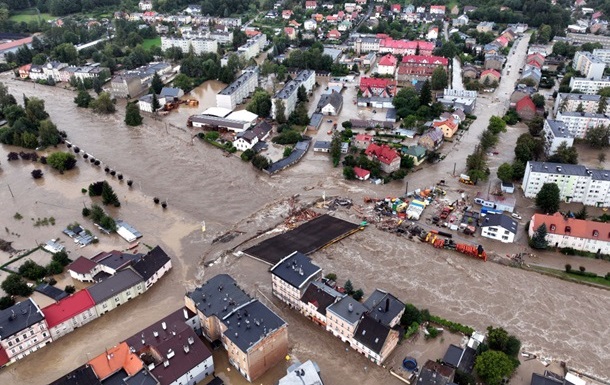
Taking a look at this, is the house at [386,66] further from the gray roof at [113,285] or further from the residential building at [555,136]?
the gray roof at [113,285]

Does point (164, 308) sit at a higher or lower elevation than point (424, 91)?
lower

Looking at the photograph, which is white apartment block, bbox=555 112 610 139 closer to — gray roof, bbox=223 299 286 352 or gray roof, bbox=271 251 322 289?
gray roof, bbox=271 251 322 289

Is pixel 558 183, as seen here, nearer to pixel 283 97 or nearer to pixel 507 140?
pixel 507 140

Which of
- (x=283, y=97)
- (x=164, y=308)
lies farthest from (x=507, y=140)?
(x=164, y=308)

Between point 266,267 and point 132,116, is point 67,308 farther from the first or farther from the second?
point 132,116

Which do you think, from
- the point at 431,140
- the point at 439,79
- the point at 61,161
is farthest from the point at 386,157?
the point at 61,161
